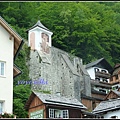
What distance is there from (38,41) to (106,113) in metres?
23.3

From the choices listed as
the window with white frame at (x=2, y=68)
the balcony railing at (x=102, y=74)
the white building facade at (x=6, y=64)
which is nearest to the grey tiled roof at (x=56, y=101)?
the white building facade at (x=6, y=64)

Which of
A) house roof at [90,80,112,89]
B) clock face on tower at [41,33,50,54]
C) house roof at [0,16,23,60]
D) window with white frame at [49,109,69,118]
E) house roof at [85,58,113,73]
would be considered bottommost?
window with white frame at [49,109,69,118]

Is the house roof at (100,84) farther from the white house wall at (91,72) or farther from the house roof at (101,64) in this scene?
the house roof at (101,64)

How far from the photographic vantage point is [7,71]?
62.9ft

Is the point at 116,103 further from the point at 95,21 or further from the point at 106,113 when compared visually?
the point at 95,21

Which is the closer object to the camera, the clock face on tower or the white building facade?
the white building facade

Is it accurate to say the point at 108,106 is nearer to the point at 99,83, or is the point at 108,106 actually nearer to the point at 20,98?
the point at 20,98

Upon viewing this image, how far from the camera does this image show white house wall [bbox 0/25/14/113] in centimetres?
1836

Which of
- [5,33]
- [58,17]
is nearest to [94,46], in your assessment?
[58,17]

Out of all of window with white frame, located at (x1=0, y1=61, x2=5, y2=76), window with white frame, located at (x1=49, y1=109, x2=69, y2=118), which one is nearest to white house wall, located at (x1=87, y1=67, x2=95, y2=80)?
window with white frame, located at (x1=49, y1=109, x2=69, y2=118)

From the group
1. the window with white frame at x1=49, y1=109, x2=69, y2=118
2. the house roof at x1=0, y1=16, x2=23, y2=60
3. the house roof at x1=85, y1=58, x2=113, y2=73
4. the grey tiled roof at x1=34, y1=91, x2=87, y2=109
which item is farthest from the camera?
the house roof at x1=85, y1=58, x2=113, y2=73

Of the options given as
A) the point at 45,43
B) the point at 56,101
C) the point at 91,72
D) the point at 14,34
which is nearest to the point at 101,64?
the point at 91,72

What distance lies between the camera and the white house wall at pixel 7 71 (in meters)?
18.4

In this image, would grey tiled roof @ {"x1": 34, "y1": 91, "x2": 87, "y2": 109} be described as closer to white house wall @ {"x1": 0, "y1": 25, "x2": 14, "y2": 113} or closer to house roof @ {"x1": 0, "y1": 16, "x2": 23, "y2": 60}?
house roof @ {"x1": 0, "y1": 16, "x2": 23, "y2": 60}
